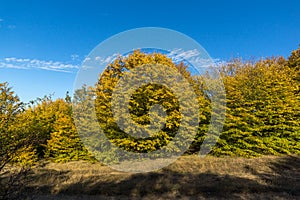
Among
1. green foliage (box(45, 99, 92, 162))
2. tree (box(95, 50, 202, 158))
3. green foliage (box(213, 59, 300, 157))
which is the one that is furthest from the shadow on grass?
green foliage (box(45, 99, 92, 162))

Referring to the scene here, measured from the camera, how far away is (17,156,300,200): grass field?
7164mm

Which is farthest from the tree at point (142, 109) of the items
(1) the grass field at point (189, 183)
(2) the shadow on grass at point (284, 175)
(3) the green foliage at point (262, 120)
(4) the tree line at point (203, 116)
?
(2) the shadow on grass at point (284, 175)

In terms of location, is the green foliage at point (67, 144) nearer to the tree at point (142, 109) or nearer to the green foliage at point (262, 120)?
the tree at point (142, 109)

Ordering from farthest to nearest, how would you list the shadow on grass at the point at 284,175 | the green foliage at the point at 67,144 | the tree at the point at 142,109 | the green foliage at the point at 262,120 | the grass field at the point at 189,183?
the green foliage at the point at 67,144
the green foliage at the point at 262,120
the tree at the point at 142,109
the shadow on grass at the point at 284,175
the grass field at the point at 189,183

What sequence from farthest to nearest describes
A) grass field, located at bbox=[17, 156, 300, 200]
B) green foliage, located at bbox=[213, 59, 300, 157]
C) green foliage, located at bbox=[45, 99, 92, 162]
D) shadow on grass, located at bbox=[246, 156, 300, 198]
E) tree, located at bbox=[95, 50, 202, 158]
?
green foliage, located at bbox=[45, 99, 92, 162] → green foliage, located at bbox=[213, 59, 300, 157] → tree, located at bbox=[95, 50, 202, 158] → shadow on grass, located at bbox=[246, 156, 300, 198] → grass field, located at bbox=[17, 156, 300, 200]

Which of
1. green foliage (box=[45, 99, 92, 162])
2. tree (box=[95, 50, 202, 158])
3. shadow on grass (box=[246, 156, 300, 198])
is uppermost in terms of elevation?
tree (box=[95, 50, 202, 158])

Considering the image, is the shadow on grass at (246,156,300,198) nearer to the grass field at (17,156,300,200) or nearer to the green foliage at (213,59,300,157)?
the grass field at (17,156,300,200)

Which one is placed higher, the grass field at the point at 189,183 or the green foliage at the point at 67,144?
the green foliage at the point at 67,144

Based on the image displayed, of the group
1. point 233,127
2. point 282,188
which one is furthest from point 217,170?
point 233,127

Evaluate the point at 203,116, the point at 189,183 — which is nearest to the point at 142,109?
the point at 203,116

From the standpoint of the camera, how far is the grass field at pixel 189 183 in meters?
7.16

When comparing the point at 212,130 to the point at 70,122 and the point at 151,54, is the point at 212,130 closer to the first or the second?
the point at 151,54

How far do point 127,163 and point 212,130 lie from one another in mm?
5649

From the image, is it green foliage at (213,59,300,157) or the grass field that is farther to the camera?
green foliage at (213,59,300,157)
